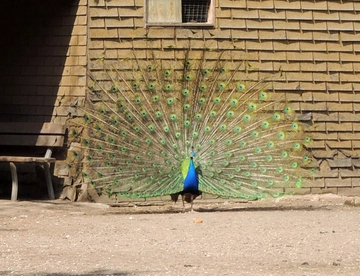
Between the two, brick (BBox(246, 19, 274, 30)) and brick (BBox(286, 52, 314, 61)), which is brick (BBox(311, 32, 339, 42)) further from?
brick (BBox(246, 19, 274, 30))

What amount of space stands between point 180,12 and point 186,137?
91.1 inches

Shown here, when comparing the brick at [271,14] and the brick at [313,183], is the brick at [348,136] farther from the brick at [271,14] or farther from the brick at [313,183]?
the brick at [271,14]

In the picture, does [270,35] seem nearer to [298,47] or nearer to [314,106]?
[298,47]

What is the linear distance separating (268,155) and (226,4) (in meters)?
2.71

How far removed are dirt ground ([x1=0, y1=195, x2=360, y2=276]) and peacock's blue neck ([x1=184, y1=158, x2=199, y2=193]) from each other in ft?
1.19

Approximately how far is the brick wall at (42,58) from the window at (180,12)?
3.63 ft

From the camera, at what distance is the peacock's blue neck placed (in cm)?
1080

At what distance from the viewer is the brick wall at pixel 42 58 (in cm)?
1258

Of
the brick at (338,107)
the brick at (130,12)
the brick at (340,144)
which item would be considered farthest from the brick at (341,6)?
the brick at (130,12)

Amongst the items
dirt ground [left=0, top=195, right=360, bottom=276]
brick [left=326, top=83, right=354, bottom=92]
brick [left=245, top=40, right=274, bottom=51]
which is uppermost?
brick [left=245, top=40, right=274, bottom=51]

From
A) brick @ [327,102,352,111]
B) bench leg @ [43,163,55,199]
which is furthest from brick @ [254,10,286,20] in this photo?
bench leg @ [43,163,55,199]

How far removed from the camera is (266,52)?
12.5 m

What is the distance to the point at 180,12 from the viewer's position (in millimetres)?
12500

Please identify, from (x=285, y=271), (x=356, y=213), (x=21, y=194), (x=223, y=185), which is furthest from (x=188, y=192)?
(x=285, y=271)
